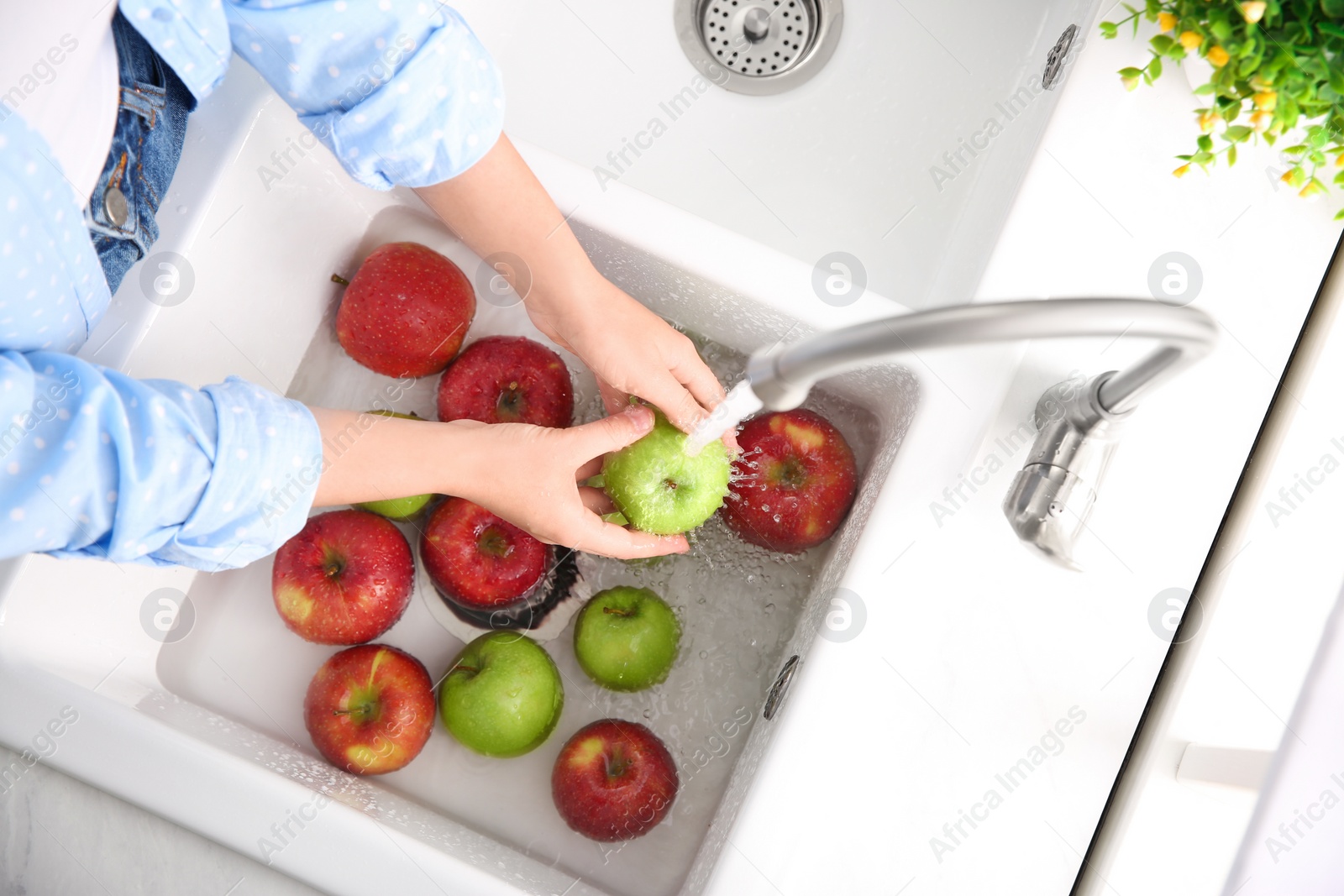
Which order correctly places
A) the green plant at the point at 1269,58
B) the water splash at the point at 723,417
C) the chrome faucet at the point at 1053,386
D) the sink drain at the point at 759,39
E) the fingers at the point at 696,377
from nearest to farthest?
the chrome faucet at the point at 1053,386 → the green plant at the point at 1269,58 → the water splash at the point at 723,417 → the fingers at the point at 696,377 → the sink drain at the point at 759,39

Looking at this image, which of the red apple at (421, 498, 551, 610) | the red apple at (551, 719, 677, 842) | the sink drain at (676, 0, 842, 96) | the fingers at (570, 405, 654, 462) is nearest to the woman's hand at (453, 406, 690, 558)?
the fingers at (570, 405, 654, 462)

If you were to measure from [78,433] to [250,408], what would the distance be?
0.10 m

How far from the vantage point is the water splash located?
0.64 m

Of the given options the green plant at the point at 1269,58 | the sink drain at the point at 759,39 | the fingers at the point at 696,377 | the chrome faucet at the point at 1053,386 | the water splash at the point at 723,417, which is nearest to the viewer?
the chrome faucet at the point at 1053,386

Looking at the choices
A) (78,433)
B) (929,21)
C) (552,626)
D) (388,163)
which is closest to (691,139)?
(929,21)

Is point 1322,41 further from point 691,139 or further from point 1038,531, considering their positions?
point 691,139

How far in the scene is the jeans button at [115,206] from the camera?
58 centimetres

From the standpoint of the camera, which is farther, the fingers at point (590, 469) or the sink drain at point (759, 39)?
the sink drain at point (759, 39)

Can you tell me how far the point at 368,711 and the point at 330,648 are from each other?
0.36 feet

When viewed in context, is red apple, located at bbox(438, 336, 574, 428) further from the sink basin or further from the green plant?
the green plant

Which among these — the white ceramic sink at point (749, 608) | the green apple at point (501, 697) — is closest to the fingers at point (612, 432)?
the white ceramic sink at point (749, 608)

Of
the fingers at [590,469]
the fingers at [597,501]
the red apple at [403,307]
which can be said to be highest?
the red apple at [403,307]

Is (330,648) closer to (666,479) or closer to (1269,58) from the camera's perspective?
(666,479)

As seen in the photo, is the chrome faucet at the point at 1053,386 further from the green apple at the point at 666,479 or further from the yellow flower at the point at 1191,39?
the yellow flower at the point at 1191,39
